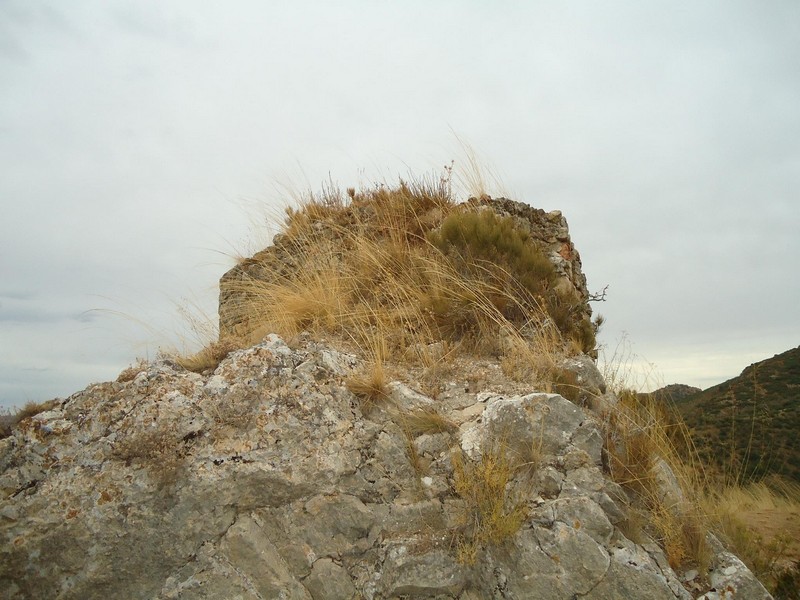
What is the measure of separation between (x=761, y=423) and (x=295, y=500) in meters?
10.1

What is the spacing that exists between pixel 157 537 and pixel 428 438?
1.84 m

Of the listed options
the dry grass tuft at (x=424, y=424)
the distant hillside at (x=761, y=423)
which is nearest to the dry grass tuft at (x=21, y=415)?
the dry grass tuft at (x=424, y=424)

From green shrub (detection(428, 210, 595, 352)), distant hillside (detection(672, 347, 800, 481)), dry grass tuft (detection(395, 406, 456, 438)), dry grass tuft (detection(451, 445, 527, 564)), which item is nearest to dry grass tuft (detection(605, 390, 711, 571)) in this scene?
dry grass tuft (detection(451, 445, 527, 564))

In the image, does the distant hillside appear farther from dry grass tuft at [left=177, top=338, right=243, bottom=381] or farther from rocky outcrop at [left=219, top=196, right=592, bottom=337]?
dry grass tuft at [left=177, top=338, right=243, bottom=381]

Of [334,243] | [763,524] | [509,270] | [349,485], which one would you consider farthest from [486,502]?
[763,524]

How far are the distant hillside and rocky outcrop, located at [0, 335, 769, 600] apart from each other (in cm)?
577

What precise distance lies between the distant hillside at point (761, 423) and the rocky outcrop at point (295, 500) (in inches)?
227

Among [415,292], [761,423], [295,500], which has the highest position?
[415,292]

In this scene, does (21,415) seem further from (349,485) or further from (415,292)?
(415,292)

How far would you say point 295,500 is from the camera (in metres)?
3.41

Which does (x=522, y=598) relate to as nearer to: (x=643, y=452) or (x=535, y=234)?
(x=643, y=452)

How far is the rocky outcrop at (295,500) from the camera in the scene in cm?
309

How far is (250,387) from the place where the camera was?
149 inches

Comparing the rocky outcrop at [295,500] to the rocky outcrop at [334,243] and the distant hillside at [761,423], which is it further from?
the distant hillside at [761,423]
